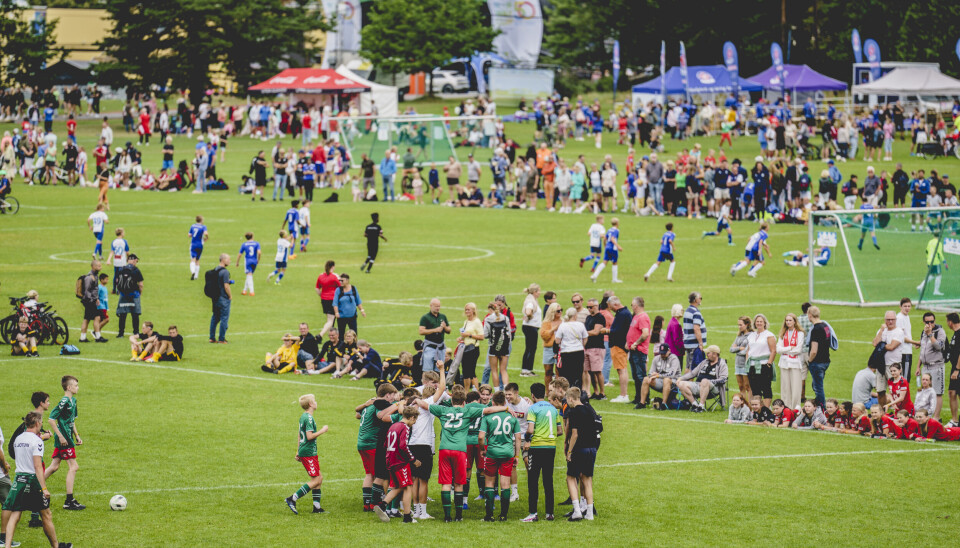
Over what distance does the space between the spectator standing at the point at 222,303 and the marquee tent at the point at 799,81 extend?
47148 mm

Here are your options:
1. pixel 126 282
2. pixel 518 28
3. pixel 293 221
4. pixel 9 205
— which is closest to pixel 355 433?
pixel 126 282

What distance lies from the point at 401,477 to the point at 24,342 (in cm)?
1418

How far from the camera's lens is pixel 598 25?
3442 inches

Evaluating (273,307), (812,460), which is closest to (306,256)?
(273,307)

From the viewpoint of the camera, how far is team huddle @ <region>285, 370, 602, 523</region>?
53.2 feet

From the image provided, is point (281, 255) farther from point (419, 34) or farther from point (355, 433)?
point (419, 34)

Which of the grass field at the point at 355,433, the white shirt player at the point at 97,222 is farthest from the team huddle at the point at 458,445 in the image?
the white shirt player at the point at 97,222

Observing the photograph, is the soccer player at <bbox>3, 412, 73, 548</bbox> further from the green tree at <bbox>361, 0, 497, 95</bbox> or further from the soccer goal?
the green tree at <bbox>361, 0, 497, 95</bbox>

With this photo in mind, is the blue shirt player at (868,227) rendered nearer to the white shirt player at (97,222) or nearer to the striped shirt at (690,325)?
the striped shirt at (690,325)

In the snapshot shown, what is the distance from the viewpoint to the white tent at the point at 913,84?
211 ft

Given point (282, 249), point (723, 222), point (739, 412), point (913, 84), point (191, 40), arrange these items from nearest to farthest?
point (739, 412) < point (282, 249) < point (723, 222) < point (913, 84) < point (191, 40)

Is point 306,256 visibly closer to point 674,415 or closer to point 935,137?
point 674,415

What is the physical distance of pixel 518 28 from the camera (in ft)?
291

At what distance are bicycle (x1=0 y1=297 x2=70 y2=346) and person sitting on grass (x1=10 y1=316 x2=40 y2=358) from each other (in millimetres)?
243
